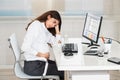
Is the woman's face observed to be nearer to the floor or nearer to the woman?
the woman

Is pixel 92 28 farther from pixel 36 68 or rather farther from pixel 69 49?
pixel 36 68

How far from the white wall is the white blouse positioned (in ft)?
5.55

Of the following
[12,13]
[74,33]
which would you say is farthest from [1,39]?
[74,33]

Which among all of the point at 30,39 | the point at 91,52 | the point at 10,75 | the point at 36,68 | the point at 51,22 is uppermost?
the point at 51,22

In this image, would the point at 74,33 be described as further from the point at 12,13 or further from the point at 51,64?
the point at 51,64

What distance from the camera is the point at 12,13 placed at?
4.76 m

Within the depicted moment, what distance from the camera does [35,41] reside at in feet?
10.1

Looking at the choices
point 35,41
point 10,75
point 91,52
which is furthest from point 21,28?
point 91,52

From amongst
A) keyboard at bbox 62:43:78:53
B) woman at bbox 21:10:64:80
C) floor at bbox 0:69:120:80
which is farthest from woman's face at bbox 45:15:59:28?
floor at bbox 0:69:120:80

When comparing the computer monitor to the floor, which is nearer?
the computer monitor

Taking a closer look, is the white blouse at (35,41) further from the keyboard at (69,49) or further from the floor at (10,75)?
the floor at (10,75)

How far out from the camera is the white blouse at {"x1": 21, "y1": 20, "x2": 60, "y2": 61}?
2988 millimetres

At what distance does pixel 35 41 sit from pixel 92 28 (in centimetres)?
76

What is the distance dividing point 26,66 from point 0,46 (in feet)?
6.45
